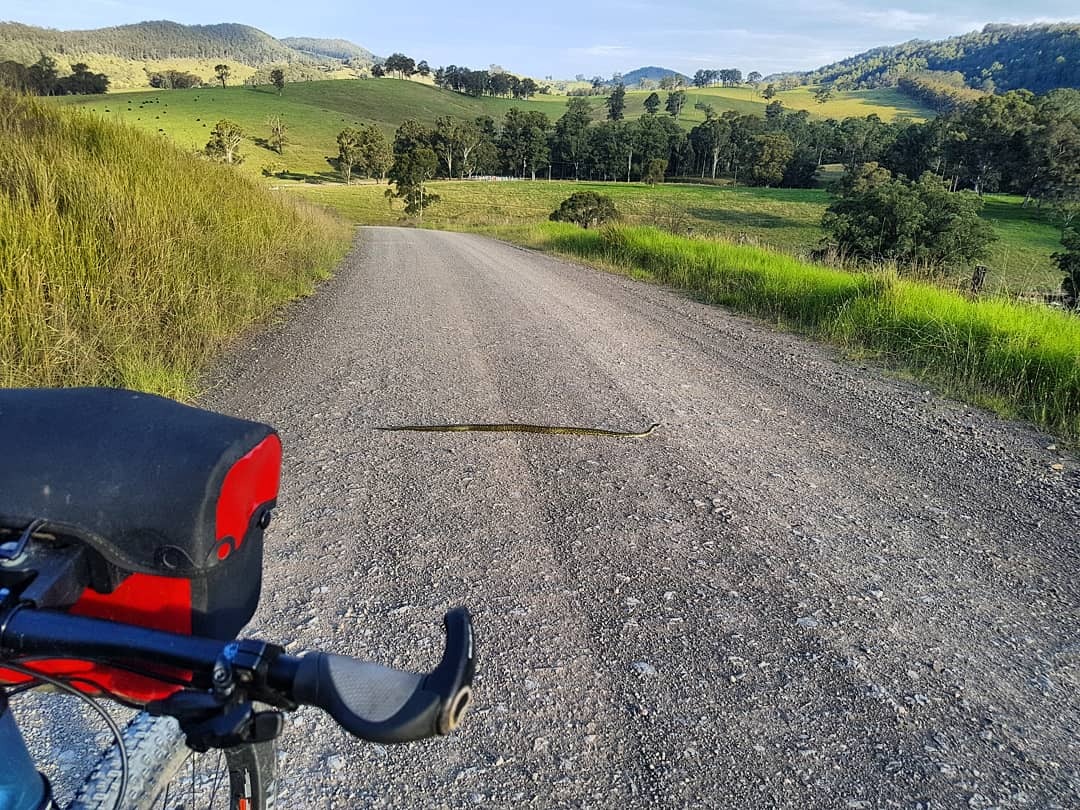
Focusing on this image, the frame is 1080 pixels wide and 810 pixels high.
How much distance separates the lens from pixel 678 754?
179cm

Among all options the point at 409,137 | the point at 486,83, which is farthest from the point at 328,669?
the point at 486,83

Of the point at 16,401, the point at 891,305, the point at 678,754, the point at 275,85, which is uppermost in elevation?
the point at 275,85

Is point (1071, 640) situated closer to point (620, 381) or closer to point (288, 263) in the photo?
point (620, 381)

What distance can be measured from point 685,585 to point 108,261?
4685mm

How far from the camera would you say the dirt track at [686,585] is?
1.75m

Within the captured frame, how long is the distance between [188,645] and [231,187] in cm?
1031

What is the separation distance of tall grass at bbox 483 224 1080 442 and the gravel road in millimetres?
567

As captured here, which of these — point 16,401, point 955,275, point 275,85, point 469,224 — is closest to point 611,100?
point 275,85

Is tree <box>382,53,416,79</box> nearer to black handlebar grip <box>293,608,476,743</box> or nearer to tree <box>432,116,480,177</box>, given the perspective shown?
tree <box>432,116,480,177</box>

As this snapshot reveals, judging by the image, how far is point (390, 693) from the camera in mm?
705

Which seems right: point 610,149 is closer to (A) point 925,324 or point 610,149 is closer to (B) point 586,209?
(B) point 586,209

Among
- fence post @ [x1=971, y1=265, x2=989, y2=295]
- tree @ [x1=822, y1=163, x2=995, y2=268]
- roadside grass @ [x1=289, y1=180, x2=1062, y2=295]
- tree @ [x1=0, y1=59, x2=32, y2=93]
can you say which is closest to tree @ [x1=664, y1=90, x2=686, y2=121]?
roadside grass @ [x1=289, y1=180, x2=1062, y2=295]

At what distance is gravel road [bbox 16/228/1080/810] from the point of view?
5.74 ft

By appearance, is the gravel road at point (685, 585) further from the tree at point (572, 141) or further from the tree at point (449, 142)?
the tree at point (572, 141)
